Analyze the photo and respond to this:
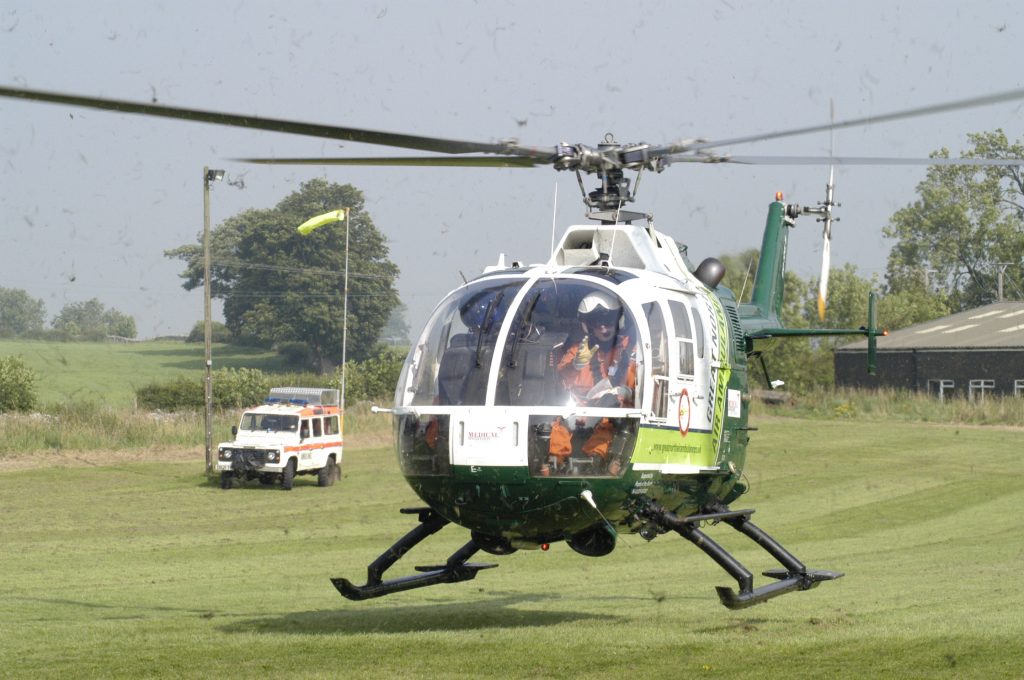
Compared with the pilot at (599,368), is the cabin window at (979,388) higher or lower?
lower

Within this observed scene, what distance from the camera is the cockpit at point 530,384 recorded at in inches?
403

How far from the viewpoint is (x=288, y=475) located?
3434 cm

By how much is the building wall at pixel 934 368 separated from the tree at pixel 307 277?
26.0 metres

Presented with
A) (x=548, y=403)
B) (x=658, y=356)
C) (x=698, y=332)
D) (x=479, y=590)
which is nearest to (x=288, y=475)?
(x=479, y=590)

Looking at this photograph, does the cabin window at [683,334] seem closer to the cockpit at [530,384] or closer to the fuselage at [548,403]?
the fuselage at [548,403]

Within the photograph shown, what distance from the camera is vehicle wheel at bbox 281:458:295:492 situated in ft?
113

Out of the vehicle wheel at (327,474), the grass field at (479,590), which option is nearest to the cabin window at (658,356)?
the grass field at (479,590)

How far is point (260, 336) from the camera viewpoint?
2921 inches

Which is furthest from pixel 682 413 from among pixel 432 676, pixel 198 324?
pixel 198 324

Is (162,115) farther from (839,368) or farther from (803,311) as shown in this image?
(803,311)

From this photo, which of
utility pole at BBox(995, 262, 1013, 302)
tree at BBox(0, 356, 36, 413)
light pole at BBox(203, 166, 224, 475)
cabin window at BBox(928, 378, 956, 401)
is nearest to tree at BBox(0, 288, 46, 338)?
tree at BBox(0, 356, 36, 413)

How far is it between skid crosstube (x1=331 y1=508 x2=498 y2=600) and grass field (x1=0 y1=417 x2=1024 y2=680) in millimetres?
423

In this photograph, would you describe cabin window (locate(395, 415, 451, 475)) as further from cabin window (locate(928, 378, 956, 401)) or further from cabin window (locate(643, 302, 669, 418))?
cabin window (locate(928, 378, 956, 401))

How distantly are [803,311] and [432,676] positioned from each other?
71.5 meters
